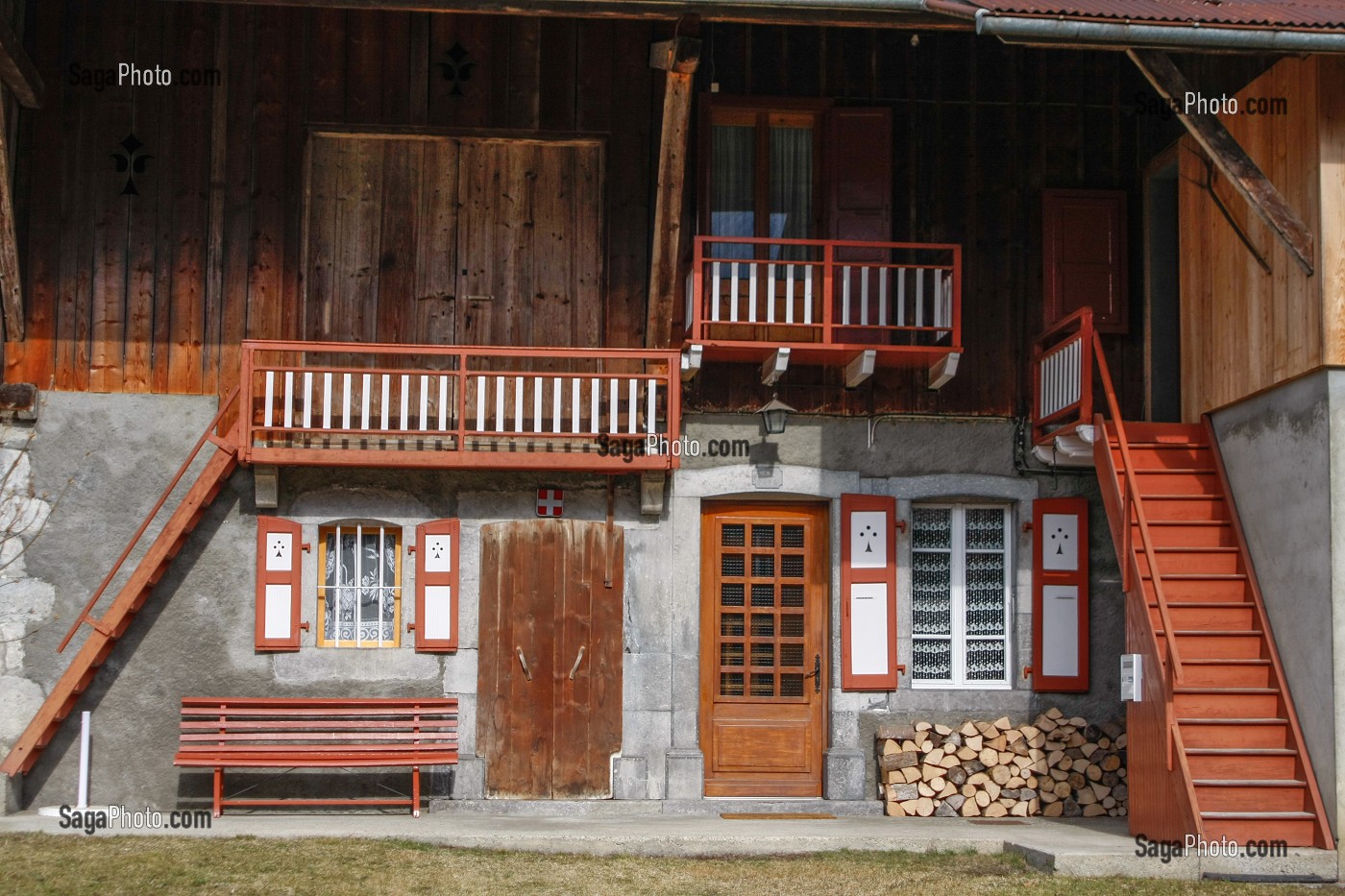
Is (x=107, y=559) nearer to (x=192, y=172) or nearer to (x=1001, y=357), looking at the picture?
(x=192, y=172)

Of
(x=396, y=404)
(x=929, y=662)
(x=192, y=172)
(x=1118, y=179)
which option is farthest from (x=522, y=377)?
(x=1118, y=179)

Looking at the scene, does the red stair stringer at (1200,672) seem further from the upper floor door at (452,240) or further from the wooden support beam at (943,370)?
the upper floor door at (452,240)

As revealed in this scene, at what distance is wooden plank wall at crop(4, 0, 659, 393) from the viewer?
1280cm

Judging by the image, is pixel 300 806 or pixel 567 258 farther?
pixel 567 258

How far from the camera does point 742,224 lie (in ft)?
43.5

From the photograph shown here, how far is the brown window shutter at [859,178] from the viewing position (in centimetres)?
1308

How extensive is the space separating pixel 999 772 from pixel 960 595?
4.84ft

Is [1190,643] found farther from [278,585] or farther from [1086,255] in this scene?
[278,585]

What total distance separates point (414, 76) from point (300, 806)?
5.93 m

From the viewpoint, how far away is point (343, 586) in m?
12.6

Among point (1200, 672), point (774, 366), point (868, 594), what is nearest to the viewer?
point (1200, 672)

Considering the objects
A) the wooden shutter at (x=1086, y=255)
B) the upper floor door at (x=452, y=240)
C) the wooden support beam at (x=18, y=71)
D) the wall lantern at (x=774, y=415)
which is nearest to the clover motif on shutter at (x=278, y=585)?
the upper floor door at (x=452, y=240)

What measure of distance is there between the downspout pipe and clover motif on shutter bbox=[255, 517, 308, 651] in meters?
6.35

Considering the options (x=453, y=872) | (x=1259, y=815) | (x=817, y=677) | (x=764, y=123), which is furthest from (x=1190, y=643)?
(x=764, y=123)
